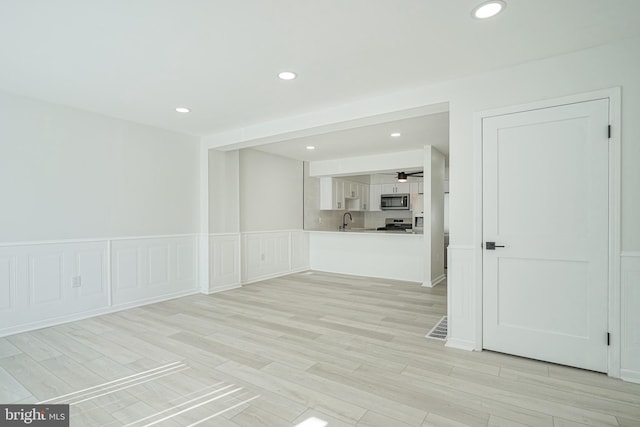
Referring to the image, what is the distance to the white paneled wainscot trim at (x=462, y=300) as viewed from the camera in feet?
9.77

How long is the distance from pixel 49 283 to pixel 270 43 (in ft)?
12.0

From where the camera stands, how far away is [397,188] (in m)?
8.60

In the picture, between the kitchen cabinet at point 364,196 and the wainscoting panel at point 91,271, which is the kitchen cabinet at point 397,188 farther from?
the wainscoting panel at point 91,271

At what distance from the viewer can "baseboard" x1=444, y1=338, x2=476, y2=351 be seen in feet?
9.71

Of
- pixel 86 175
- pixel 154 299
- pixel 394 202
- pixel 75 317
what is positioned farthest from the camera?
pixel 394 202

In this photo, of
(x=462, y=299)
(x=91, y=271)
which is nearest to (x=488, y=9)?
(x=462, y=299)

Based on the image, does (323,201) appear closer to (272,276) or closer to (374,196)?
(374,196)

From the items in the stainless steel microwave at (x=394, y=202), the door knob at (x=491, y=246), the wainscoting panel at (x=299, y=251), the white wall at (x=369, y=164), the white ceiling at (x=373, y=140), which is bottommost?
the wainscoting panel at (x=299, y=251)

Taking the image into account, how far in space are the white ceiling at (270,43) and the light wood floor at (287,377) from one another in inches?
99.2

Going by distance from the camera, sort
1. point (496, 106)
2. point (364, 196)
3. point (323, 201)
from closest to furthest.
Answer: point (496, 106) → point (323, 201) → point (364, 196)

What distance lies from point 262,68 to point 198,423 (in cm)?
270

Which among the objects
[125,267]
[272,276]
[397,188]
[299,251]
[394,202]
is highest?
[397,188]

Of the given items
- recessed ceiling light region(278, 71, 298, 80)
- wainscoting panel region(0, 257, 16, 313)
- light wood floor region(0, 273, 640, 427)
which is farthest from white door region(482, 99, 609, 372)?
wainscoting panel region(0, 257, 16, 313)

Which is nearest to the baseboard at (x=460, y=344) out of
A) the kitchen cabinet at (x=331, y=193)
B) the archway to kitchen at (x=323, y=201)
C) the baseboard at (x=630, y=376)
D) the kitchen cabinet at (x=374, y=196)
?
the baseboard at (x=630, y=376)
